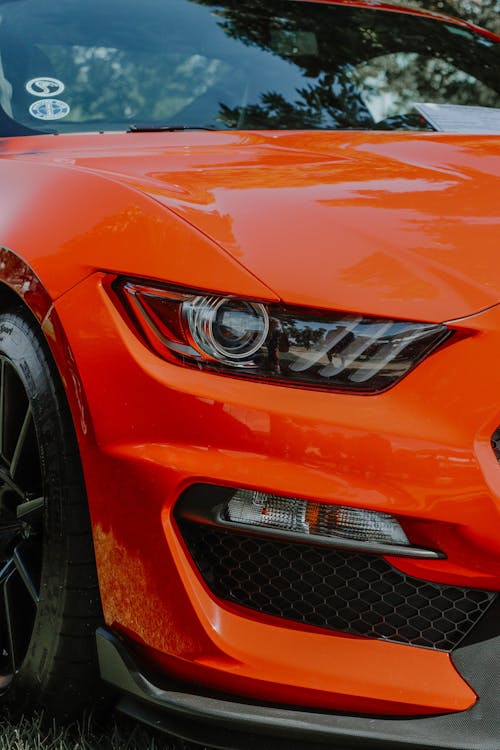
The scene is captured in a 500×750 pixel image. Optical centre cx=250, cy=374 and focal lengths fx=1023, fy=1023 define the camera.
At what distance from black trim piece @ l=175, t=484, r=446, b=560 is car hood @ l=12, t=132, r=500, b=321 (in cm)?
34

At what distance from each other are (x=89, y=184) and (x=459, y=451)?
0.91 m

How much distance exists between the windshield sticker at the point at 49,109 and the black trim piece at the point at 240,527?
1593 mm

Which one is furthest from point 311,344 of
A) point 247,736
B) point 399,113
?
point 399,113

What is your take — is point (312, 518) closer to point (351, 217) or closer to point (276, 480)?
point (276, 480)

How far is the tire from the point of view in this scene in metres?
1.87

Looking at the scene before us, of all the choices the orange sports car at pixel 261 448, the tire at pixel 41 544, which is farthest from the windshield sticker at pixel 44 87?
the tire at pixel 41 544

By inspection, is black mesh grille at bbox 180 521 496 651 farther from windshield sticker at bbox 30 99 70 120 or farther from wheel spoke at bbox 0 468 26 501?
windshield sticker at bbox 30 99 70 120

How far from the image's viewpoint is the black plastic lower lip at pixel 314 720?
1.59 m

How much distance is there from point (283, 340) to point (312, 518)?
0.29 m

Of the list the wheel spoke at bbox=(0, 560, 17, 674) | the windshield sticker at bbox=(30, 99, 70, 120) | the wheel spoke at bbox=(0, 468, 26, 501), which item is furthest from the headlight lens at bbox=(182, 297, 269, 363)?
the windshield sticker at bbox=(30, 99, 70, 120)

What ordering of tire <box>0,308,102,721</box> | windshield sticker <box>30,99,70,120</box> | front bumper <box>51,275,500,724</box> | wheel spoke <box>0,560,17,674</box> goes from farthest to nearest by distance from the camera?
windshield sticker <box>30,99,70,120</box> → wheel spoke <box>0,560,17,674</box> → tire <box>0,308,102,721</box> → front bumper <box>51,275,500,724</box>

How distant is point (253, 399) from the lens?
160 centimetres

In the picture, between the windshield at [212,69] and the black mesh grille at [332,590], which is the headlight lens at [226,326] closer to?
the black mesh grille at [332,590]

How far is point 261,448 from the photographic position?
158 cm
